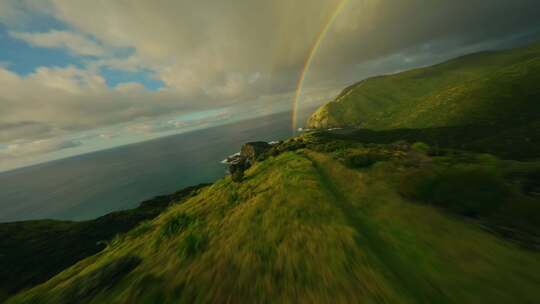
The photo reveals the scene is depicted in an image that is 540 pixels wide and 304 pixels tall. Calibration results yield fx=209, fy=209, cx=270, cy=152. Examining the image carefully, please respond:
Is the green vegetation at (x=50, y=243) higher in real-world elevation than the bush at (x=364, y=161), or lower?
lower

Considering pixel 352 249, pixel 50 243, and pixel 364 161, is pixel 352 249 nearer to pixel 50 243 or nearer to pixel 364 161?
pixel 364 161

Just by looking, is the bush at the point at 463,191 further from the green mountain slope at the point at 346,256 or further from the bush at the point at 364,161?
the bush at the point at 364,161

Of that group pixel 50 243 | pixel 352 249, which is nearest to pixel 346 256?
pixel 352 249

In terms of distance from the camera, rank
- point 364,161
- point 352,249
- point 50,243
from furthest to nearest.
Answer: point 50,243
point 364,161
point 352,249

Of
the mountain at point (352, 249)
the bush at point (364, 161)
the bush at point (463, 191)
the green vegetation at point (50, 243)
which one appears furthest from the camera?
the green vegetation at point (50, 243)

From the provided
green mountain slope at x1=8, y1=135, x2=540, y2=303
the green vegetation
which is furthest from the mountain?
the green vegetation

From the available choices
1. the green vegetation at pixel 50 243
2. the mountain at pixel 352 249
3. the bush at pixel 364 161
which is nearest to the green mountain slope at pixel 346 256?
the mountain at pixel 352 249
